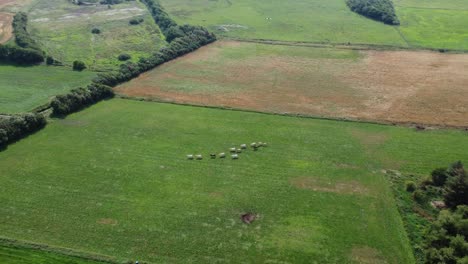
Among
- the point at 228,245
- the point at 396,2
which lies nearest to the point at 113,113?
the point at 228,245

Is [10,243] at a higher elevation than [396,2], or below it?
below

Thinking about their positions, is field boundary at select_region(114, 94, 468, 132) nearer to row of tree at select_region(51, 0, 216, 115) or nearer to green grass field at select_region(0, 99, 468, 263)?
green grass field at select_region(0, 99, 468, 263)

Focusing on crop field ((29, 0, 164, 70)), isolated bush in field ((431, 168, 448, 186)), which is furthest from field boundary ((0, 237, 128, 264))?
crop field ((29, 0, 164, 70))

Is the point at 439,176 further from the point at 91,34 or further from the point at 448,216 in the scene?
the point at 91,34

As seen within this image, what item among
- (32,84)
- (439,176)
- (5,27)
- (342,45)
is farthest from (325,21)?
(5,27)

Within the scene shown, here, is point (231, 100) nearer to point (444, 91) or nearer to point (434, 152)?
point (434, 152)
